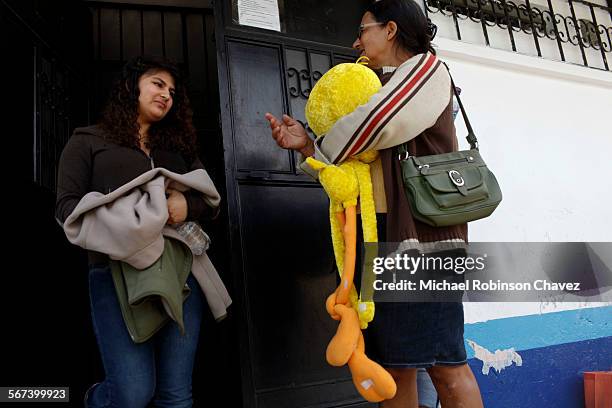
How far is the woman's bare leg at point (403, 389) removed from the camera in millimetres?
1385

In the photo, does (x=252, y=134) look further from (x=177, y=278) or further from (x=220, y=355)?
(x=220, y=355)

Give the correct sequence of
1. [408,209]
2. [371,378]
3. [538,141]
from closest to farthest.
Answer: [371,378] → [408,209] → [538,141]

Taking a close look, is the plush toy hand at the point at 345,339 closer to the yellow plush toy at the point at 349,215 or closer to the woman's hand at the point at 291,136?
the yellow plush toy at the point at 349,215

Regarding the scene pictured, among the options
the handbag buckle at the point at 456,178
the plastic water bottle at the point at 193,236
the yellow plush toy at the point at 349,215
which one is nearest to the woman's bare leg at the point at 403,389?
the yellow plush toy at the point at 349,215

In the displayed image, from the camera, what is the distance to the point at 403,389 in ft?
4.57

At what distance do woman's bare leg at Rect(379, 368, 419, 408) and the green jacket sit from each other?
0.71m

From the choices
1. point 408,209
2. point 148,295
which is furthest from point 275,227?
point 408,209

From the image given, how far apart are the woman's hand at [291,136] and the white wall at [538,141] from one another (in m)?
1.56

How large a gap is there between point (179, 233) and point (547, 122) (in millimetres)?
2804

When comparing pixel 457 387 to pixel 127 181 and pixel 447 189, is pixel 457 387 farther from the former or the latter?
pixel 127 181

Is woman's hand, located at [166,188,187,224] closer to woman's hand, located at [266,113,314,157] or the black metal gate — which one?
woman's hand, located at [266,113,314,157]

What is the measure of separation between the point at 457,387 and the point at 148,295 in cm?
97

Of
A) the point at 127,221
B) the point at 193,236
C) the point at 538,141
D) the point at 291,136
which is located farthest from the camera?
the point at 538,141

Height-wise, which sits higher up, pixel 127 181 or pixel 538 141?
pixel 538 141
